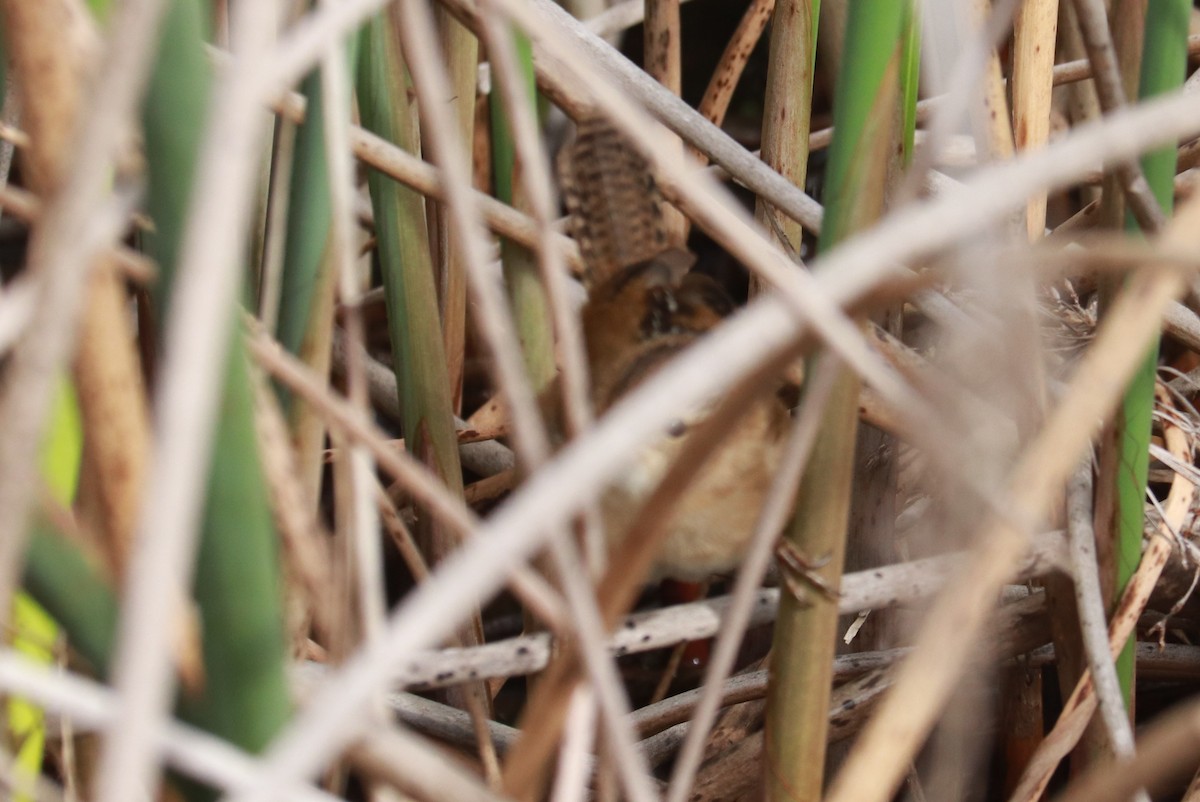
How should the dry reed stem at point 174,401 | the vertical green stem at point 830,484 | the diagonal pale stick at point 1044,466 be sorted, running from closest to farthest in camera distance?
the dry reed stem at point 174,401 → the diagonal pale stick at point 1044,466 → the vertical green stem at point 830,484

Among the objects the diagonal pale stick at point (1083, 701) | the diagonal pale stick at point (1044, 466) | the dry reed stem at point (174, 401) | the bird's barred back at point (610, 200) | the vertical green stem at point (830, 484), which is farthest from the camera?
the bird's barred back at point (610, 200)

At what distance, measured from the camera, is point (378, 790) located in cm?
52

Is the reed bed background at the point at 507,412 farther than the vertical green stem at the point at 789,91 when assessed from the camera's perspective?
No

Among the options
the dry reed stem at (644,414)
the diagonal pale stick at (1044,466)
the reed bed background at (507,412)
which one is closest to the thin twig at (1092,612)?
the reed bed background at (507,412)

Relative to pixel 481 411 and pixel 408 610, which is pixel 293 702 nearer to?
pixel 408 610

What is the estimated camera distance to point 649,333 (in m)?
→ 1.24

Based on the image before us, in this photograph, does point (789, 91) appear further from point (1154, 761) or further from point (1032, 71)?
point (1154, 761)

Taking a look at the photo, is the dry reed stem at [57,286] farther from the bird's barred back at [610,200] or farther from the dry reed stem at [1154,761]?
the bird's barred back at [610,200]

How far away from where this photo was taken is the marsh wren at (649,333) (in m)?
1.13

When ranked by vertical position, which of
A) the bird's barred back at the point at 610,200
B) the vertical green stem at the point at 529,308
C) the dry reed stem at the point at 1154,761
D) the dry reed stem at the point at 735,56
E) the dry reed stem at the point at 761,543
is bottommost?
the dry reed stem at the point at 1154,761

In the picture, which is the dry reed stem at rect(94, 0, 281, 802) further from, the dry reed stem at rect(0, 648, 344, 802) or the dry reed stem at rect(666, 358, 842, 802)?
the dry reed stem at rect(666, 358, 842, 802)

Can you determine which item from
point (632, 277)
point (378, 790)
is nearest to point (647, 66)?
point (632, 277)

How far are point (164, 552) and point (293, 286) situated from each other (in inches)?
17.2

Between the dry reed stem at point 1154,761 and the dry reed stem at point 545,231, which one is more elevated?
the dry reed stem at point 545,231
